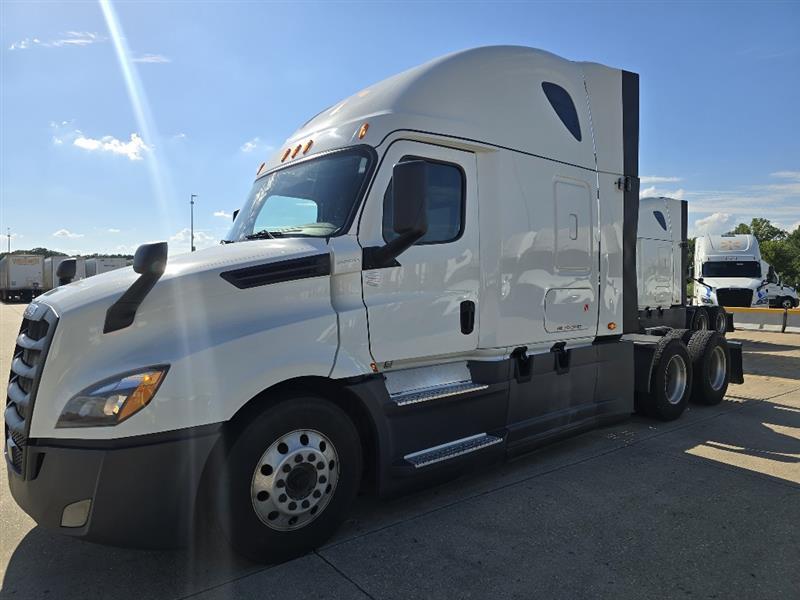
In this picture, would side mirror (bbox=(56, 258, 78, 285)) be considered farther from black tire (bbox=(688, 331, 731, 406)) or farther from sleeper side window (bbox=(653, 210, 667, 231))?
sleeper side window (bbox=(653, 210, 667, 231))

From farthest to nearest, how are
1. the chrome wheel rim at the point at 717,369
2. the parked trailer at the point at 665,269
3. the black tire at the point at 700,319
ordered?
the black tire at the point at 700,319
the parked trailer at the point at 665,269
the chrome wheel rim at the point at 717,369

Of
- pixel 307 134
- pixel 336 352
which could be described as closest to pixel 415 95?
pixel 307 134

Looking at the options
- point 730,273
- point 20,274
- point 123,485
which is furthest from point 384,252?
point 20,274

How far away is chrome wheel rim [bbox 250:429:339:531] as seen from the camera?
330 cm

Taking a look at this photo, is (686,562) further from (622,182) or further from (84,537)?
(622,182)

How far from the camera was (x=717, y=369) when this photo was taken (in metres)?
7.75

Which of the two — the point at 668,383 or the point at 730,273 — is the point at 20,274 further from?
the point at 668,383

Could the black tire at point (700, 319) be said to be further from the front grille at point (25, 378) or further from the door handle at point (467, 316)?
the front grille at point (25, 378)

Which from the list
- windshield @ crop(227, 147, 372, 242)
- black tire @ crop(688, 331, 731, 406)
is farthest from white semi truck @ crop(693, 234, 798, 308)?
windshield @ crop(227, 147, 372, 242)

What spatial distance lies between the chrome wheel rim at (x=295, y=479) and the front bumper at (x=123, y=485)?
0.39 meters

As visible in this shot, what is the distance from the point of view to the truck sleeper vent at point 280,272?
3305 mm

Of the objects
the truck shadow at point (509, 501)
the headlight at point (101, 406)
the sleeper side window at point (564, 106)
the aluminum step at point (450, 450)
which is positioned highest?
the sleeper side window at point (564, 106)

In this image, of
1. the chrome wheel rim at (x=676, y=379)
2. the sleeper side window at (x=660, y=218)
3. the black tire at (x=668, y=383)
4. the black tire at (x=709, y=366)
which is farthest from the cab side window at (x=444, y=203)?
the sleeper side window at (x=660, y=218)

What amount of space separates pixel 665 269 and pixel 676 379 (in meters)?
8.20
